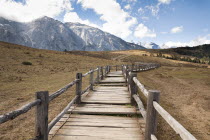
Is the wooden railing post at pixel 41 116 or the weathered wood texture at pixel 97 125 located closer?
the wooden railing post at pixel 41 116

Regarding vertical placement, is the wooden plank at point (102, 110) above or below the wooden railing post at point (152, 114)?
below

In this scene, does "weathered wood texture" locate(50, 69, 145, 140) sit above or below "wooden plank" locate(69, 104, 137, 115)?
below

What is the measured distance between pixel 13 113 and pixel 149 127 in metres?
2.63

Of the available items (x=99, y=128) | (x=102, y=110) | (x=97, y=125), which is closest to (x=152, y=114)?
(x=99, y=128)

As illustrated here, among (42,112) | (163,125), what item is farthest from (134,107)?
(42,112)

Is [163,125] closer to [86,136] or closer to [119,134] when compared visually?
[119,134]

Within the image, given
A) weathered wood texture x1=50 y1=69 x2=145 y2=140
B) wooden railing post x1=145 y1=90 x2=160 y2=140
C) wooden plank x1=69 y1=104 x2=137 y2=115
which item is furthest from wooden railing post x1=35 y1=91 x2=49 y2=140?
wooden plank x1=69 y1=104 x2=137 y2=115

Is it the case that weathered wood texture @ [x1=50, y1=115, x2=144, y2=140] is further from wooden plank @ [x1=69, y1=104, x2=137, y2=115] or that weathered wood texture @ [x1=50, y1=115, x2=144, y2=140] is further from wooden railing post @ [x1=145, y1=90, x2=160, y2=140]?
wooden railing post @ [x1=145, y1=90, x2=160, y2=140]

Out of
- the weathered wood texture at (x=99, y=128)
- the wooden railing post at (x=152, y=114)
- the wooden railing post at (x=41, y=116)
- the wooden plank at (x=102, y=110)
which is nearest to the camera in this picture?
the wooden railing post at (x=41, y=116)

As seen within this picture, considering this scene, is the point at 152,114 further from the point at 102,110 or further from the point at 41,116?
the point at 102,110

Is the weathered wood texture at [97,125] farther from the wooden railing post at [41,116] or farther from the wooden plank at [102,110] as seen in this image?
the wooden railing post at [41,116]

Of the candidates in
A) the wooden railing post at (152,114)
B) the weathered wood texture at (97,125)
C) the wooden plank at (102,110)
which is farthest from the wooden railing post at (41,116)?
the wooden plank at (102,110)

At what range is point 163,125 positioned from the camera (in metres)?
6.65

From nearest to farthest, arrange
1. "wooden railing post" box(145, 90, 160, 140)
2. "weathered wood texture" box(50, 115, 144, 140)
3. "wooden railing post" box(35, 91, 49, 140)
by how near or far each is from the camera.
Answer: "wooden railing post" box(35, 91, 49, 140)
"wooden railing post" box(145, 90, 160, 140)
"weathered wood texture" box(50, 115, 144, 140)
